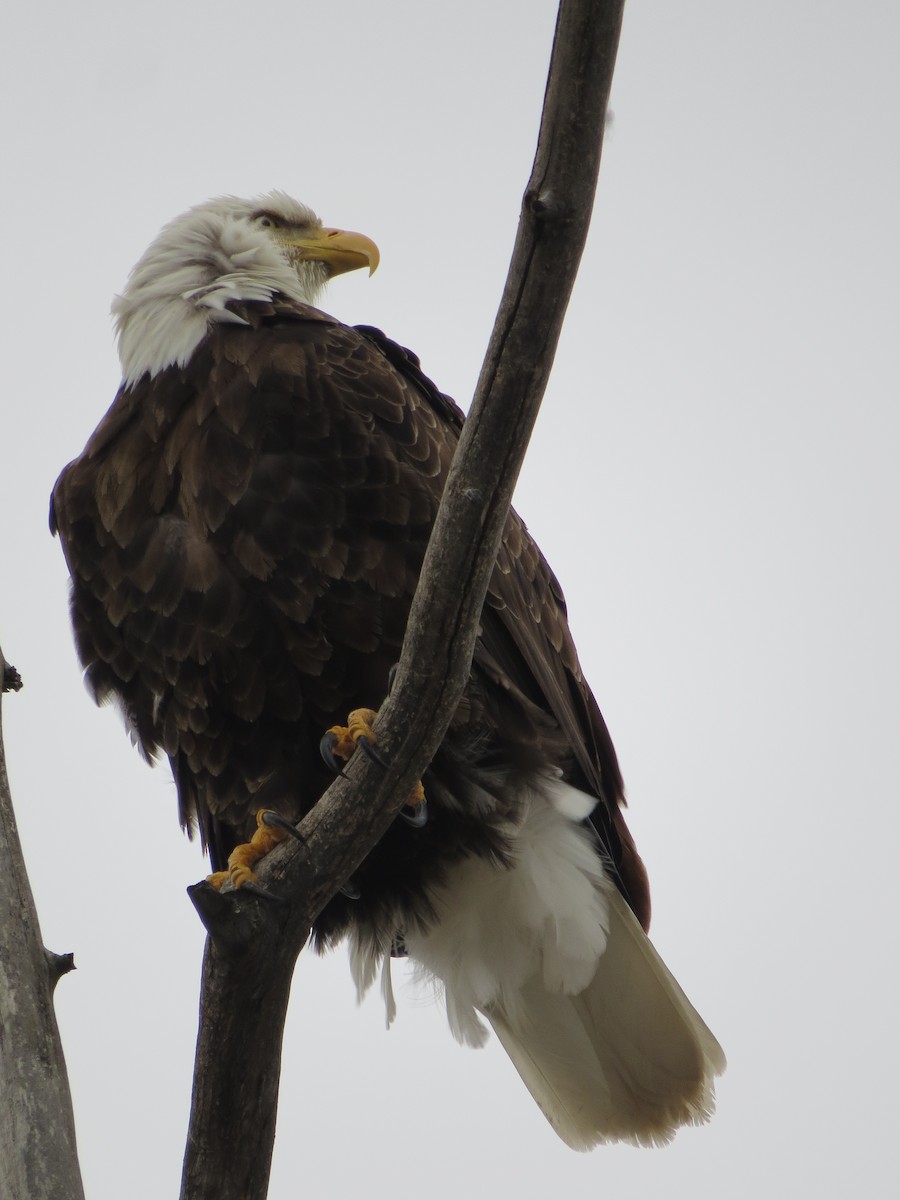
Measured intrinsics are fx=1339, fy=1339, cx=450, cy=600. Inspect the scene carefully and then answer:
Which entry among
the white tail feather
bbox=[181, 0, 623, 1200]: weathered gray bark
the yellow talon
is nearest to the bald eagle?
the white tail feather

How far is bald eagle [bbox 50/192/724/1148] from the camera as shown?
3309mm

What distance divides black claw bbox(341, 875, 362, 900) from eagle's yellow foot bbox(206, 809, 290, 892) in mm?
507

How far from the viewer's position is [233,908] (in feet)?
8.86

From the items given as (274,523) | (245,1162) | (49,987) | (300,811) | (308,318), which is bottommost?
(245,1162)

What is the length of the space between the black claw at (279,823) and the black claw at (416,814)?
0.36 meters

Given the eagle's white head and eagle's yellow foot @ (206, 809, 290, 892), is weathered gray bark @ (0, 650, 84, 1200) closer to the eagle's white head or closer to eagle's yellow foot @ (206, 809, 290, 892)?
eagle's yellow foot @ (206, 809, 290, 892)

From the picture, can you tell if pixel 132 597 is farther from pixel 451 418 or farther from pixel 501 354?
pixel 501 354

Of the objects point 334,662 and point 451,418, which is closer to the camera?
point 334,662

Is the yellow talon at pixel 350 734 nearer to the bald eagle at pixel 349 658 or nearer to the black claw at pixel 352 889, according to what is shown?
the bald eagle at pixel 349 658

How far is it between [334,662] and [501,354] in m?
1.11

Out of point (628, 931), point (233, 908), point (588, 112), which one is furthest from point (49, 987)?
point (588, 112)

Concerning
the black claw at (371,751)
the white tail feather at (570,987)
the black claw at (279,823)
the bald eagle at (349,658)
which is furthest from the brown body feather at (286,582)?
the black claw at (371,751)

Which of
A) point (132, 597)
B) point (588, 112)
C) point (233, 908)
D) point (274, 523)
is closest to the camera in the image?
point (588, 112)

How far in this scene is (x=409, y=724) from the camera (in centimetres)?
273
